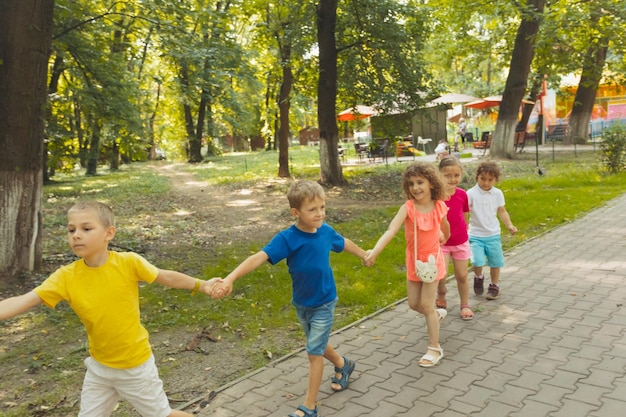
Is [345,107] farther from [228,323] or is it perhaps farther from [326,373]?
[326,373]

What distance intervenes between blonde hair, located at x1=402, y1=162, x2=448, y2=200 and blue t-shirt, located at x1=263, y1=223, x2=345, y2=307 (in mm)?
1198

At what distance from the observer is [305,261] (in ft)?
11.6

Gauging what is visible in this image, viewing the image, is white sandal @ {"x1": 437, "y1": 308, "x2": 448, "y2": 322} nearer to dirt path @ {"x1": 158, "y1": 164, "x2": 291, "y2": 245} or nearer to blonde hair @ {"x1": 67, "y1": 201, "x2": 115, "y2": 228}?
blonde hair @ {"x1": 67, "y1": 201, "x2": 115, "y2": 228}

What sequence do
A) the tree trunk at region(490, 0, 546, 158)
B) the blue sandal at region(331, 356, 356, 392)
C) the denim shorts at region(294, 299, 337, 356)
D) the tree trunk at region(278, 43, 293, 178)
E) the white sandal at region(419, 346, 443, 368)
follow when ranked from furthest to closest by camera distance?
the tree trunk at region(490, 0, 546, 158) → the tree trunk at region(278, 43, 293, 178) → the white sandal at region(419, 346, 443, 368) → the blue sandal at region(331, 356, 356, 392) → the denim shorts at region(294, 299, 337, 356)

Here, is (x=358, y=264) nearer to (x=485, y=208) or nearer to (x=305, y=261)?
(x=485, y=208)

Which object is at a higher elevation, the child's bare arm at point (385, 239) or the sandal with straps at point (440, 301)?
the child's bare arm at point (385, 239)

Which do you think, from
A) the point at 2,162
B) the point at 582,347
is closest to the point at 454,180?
the point at 582,347

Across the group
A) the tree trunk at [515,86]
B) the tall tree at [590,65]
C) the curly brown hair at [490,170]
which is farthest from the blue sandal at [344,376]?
the tree trunk at [515,86]

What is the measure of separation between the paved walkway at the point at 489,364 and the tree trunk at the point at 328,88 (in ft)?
32.2

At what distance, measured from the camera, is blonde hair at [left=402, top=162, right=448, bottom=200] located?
4367mm

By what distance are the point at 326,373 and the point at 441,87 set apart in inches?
555

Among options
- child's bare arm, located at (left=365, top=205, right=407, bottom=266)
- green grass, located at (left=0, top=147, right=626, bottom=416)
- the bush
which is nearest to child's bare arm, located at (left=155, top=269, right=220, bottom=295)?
child's bare arm, located at (left=365, top=205, right=407, bottom=266)

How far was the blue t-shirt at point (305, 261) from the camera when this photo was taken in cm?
354

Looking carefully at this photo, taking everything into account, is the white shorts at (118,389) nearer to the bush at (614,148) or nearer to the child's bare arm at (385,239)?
the child's bare arm at (385,239)
